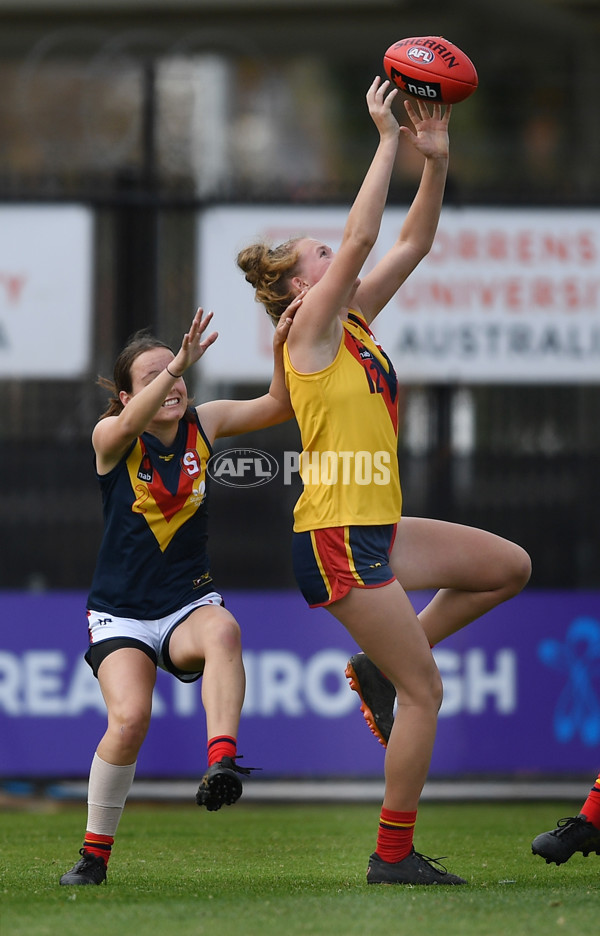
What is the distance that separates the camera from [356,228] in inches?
171

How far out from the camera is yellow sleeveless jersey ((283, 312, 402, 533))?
4.48m

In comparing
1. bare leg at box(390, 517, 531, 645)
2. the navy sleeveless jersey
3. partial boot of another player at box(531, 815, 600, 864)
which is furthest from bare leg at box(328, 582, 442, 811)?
the navy sleeveless jersey

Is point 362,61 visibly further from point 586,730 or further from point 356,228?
point 356,228

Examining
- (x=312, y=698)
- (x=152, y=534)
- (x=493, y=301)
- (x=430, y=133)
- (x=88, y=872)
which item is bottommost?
(x=312, y=698)

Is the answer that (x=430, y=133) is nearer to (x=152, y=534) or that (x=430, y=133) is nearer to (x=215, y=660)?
(x=152, y=534)

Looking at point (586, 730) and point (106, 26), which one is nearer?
point (586, 730)

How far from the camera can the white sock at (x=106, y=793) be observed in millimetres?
4531

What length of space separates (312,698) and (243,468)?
1452mm

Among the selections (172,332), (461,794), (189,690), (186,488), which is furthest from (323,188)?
(186,488)

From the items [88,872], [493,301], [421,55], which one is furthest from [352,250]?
[493,301]

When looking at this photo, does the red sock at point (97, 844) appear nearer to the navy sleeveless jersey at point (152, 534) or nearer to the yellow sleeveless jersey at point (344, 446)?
the navy sleeveless jersey at point (152, 534)

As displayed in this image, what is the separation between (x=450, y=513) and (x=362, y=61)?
443 inches

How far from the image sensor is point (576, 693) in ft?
27.5

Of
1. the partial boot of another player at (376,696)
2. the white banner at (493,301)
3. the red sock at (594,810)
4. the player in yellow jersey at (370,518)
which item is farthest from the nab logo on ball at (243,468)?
the red sock at (594,810)
